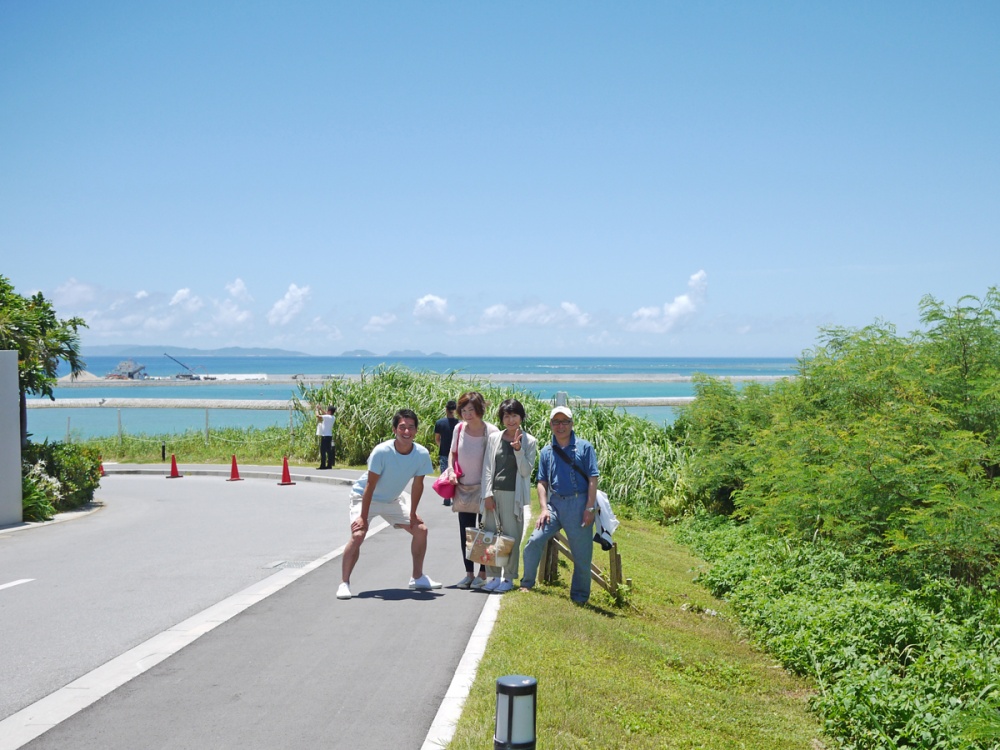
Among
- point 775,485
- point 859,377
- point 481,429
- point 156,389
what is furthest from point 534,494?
point 156,389

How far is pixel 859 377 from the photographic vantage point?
15117mm

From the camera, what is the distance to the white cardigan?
9.41m

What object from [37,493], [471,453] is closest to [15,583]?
[471,453]

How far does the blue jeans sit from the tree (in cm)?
1265

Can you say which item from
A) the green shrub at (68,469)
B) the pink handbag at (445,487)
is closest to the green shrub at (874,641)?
the pink handbag at (445,487)

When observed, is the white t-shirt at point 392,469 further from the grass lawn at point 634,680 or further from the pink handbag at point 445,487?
the grass lawn at point 634,680

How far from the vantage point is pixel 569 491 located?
9.26 meters

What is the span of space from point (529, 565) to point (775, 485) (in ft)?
24.3

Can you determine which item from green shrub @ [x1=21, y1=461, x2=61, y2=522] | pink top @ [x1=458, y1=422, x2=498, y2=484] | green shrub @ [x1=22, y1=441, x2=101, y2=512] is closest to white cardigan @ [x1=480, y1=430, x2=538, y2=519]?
pink top @ [x1=458, y1=422, x2=498, y2=484]

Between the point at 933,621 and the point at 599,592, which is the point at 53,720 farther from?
the point at 933,621

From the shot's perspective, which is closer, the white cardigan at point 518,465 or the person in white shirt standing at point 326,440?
the white cardigan at point 518,465

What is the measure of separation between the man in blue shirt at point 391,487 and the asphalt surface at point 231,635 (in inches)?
24.3

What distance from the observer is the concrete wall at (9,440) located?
16219 millimetres

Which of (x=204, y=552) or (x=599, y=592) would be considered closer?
(x=599, y=592)
